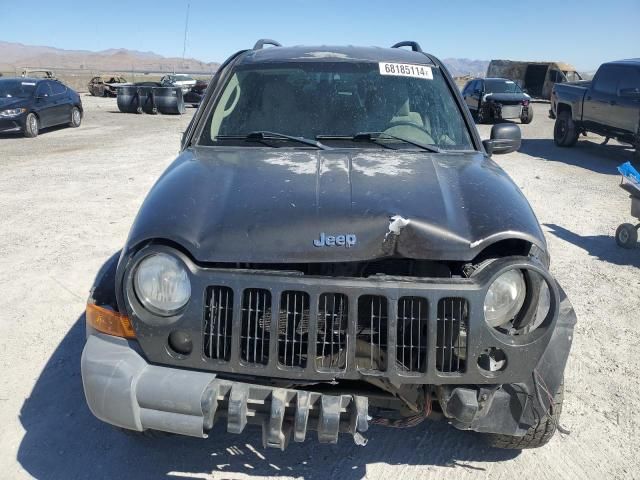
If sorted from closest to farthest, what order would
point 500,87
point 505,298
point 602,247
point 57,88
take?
1. point 505,298
2. point 602,247
3. point 57,88
4. point 500,87

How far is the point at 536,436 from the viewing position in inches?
111

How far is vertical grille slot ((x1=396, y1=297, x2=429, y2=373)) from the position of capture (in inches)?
87.7

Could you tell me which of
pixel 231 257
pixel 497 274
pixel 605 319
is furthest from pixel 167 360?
pixel 605 319

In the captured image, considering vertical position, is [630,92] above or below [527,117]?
above

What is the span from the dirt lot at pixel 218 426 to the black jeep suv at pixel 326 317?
631mm

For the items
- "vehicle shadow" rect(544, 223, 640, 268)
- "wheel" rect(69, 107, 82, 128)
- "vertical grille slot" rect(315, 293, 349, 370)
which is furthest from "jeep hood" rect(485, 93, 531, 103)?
"vertical grille slot" rect(315, 293, 349, 370)

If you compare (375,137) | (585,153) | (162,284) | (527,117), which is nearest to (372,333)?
(162,284)

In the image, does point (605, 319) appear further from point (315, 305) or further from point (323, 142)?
point (315, 305)

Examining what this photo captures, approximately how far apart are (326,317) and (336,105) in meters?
1.80

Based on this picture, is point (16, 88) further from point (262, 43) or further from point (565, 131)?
point (565, 131)

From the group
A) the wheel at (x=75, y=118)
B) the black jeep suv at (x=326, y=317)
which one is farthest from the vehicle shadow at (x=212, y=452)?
the wheel at (x=75, y=118)

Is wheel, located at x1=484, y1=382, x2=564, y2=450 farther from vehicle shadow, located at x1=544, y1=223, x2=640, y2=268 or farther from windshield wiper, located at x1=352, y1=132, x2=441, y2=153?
vehicle shadow, located at x1=544, y1=223, x2=640, y2=268

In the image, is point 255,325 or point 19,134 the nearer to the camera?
point 255,325

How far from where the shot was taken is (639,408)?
136 inches
